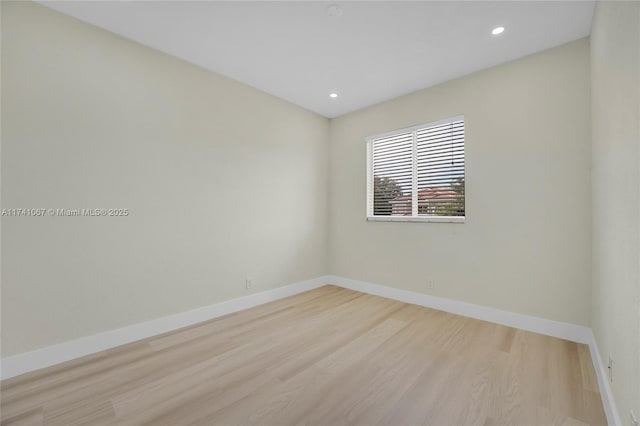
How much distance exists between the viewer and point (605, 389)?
164 centimetres

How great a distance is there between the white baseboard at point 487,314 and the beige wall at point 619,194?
463mm

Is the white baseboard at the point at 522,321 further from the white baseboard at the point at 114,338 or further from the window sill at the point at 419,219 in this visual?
the white baseboard at the point at 114,338

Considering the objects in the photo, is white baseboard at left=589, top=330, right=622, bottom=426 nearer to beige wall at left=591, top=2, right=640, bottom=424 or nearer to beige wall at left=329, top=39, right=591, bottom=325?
beige wall at left=591, top=2, right=640, bottom=424

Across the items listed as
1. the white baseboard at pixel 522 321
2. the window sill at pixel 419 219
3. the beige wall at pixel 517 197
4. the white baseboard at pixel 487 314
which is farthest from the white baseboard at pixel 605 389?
the window sill at pixel 419 219

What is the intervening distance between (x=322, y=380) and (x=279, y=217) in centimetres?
232

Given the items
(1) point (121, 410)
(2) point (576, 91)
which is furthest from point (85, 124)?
(2) point (576, 91)

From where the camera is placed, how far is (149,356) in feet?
7.36

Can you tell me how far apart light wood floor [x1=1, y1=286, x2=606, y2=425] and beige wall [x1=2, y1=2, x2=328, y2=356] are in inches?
18.0

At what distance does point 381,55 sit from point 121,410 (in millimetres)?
3586

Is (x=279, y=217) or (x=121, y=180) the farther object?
(x=279, y=217)

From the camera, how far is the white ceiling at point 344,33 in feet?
6.91

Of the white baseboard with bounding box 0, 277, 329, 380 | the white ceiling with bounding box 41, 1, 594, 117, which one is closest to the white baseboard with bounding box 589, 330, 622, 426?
the white ceiling with bounding box 41, 1, 594, 117

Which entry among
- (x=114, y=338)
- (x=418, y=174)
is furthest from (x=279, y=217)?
(x=114, y=338)

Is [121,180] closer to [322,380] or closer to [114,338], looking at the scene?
[114,338]
